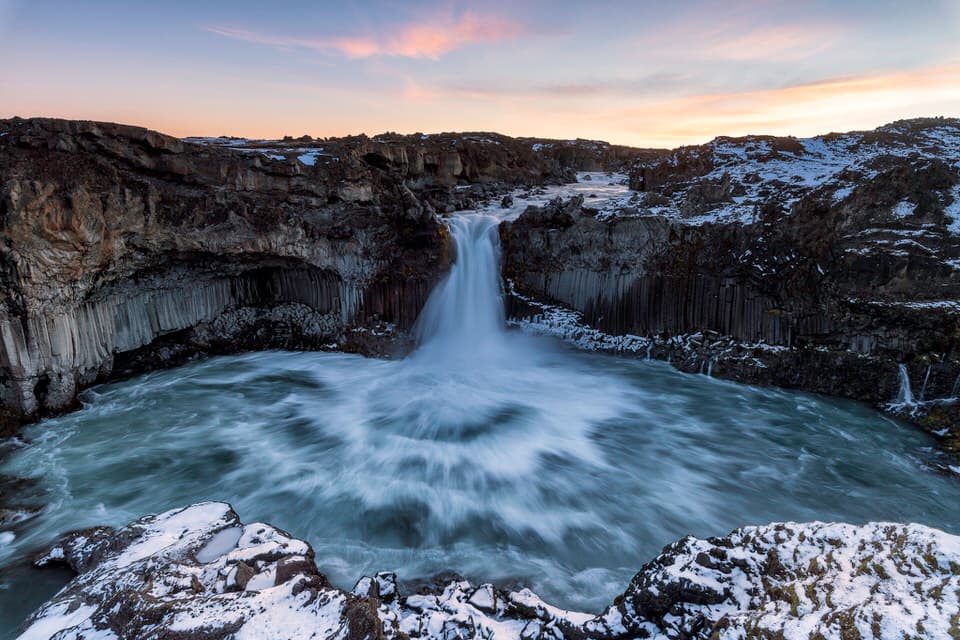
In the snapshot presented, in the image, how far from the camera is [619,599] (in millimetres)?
4281

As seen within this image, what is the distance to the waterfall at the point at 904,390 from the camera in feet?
34.1

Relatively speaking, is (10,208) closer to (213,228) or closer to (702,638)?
(213,228)

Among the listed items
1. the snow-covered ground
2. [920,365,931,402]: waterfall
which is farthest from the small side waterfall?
the snow-covered ground

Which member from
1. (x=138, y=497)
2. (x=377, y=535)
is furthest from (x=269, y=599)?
(x=138, y=497)

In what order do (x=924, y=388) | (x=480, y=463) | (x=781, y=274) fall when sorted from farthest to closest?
(x=781, y=274) → (x=924, y=388) → (x=480, y=463)

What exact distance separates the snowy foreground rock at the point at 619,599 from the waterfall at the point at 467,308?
32.6 ft

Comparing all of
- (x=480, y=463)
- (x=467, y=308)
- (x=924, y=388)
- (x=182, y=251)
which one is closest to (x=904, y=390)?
(x=924, y=388)

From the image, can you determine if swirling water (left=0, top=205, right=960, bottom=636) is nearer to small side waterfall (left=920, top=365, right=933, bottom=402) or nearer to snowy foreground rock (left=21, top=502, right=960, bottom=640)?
small side waterfall (left=920, top=365, right=933, bottom=402)

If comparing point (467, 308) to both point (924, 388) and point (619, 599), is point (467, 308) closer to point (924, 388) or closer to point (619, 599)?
point (924, 388)

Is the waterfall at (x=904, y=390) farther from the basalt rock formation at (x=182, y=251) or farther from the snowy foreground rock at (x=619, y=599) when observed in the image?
the basalt rock formation at (x=182, y=251)

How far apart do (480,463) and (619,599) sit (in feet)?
15.9

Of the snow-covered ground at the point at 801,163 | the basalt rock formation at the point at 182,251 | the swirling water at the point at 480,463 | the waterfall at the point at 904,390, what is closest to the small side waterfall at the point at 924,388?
the waterfall at the point at 904,390

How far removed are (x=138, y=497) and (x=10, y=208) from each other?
597 centimetres

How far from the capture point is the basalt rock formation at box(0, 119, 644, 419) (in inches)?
373
